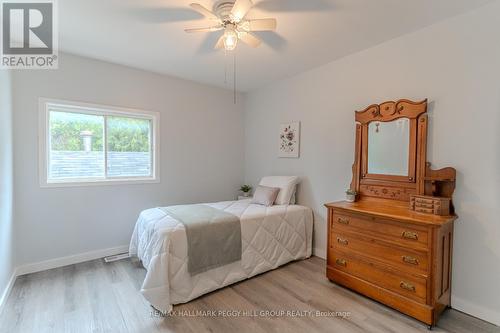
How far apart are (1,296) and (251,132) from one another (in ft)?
12.0

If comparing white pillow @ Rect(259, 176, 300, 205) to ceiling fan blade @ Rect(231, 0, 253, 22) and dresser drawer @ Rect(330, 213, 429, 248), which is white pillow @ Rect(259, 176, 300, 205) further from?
ceiling fan blade @ Rect(231, 0, 253, 22)

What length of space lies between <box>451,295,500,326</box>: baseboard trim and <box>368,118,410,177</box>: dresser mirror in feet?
3.85

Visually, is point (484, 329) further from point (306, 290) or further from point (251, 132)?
point (251, 132)

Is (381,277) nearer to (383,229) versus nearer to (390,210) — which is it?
(383,229)

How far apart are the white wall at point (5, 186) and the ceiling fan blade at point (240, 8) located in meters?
2.19

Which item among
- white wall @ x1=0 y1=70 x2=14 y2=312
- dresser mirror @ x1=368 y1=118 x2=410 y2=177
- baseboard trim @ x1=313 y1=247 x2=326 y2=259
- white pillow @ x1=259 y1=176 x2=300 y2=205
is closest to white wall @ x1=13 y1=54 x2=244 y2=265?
white wall @ x1=0 y1=70 x2=14 y2=312

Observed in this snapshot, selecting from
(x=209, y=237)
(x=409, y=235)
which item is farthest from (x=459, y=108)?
(x=209, y=237)

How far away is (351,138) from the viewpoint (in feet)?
9.73

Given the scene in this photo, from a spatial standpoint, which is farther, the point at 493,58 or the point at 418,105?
the point at 418,105

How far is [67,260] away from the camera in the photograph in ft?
9.79

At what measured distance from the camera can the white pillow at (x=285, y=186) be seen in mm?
3402

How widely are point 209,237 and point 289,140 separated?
6.50ft

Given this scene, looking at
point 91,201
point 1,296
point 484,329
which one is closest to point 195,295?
point 1,296

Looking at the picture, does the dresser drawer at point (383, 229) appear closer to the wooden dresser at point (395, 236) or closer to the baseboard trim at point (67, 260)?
the wooden dresser at point (395, 236)
